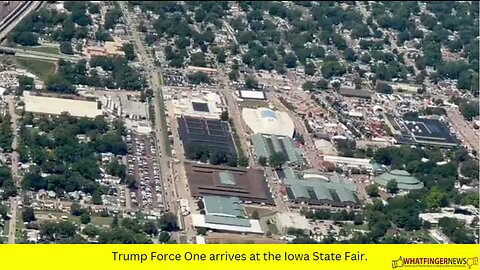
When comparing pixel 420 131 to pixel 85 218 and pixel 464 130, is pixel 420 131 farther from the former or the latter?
pixel 85 218

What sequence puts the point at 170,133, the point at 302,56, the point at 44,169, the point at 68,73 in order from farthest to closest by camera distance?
the point at 302,56
the point at 68,73
the point at 170,133
the point at 44,169

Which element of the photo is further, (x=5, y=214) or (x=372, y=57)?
(x=372, y=57)

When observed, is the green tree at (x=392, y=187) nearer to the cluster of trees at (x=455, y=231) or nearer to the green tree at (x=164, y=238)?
the cluster of trees at (x=455, y=231)

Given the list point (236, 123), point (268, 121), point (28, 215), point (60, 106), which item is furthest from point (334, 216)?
point (60, 106)

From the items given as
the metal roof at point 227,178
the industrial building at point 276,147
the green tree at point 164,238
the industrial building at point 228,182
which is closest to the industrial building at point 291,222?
the industrial building at point 228,182

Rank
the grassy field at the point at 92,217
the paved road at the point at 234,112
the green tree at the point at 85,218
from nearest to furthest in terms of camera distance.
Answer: the green tree at the point at 85,218, the grassy field at the point at 92,217, the paved road at the point at 234,112
